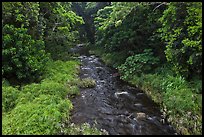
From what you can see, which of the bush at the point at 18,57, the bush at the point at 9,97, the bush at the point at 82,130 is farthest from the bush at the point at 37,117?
the bush at the point at 18,57

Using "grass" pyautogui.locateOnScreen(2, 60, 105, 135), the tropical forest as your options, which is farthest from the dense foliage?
"grass" pyautogui.locateOnScreen(2, 60, 105, 135)

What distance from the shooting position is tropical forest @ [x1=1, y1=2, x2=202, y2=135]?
9.98 meters

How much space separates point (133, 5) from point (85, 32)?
26.6 meters

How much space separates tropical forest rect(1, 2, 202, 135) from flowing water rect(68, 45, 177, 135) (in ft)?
0.13

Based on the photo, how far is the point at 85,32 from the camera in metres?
40.6

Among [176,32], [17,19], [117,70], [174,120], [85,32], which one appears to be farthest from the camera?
[85,32]

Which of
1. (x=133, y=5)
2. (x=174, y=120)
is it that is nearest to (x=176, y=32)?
(x=133, y=5)

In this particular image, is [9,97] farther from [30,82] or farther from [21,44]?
[21,44]

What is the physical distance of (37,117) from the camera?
32.0 feet

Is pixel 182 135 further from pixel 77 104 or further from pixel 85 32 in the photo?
pixel 85 32

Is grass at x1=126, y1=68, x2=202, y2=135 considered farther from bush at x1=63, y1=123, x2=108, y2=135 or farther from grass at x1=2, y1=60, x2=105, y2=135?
grass at x1=2, y1=60, x2=105, y2=135

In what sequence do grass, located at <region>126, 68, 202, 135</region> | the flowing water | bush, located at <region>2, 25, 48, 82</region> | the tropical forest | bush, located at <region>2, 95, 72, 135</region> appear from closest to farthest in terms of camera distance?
1. bush, located at <region>2, 95, 72, 135</region>
2. grass, located at <region>126, 68, 202, 135</region>
3. the tropical forest
4. the flowing water
5. bush, located at <region>2, 25, 48, 82</region>

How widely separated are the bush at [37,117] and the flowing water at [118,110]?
0.81 m

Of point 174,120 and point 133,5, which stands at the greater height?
point 133,5
